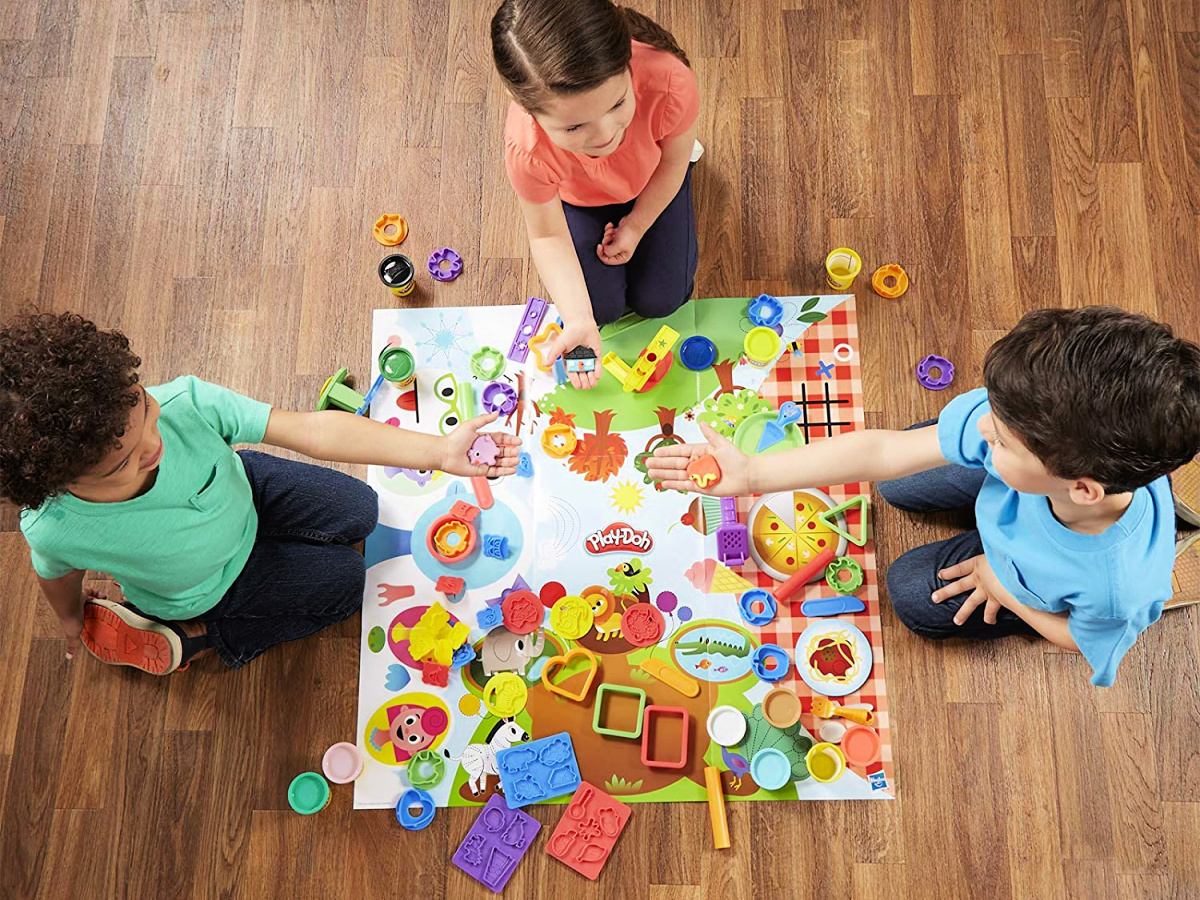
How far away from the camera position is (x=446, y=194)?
154 centimetres

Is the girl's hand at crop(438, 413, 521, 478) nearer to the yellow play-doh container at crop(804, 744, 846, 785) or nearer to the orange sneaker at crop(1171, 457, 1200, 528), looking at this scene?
the yellow play-doh container at crop(804, 744, 846, 785)

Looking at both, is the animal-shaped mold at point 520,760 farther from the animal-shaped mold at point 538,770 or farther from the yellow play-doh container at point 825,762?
the yellow play-doh container at point 825,762

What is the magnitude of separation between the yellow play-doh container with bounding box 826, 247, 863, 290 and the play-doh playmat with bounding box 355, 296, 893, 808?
0.04 m

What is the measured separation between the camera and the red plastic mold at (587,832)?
1.27 m

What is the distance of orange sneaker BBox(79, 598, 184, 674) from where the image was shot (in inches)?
49.0

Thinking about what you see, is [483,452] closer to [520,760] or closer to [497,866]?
[520,760]

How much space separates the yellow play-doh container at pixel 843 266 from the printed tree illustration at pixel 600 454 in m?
0.43

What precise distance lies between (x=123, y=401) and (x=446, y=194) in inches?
30.6

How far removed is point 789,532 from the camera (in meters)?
1.35

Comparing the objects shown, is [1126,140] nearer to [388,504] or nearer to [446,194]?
[446,194]

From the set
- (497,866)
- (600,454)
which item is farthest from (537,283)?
(497,866)


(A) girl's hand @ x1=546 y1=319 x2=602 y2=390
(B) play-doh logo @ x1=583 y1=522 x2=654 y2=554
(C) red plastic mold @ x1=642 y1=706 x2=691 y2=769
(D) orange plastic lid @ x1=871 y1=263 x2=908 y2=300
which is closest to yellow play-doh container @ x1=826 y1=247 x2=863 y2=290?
(D) orange plastic lid @ x1=871 y1=263 x2=908 y2=300

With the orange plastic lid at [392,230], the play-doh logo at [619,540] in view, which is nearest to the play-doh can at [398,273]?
the orange plastic lid at [392,230]

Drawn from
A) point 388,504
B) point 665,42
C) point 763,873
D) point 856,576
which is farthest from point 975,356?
point 388,504
